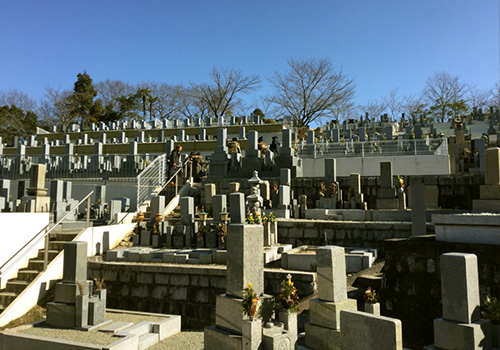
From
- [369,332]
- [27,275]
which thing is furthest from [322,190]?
[369,332]

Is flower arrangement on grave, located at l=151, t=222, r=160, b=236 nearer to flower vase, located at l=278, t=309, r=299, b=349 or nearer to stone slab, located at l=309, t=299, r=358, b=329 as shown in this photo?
flower vase, located at l=278, t=309, r=299, b=349

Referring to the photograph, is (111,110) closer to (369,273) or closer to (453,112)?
(453,112)

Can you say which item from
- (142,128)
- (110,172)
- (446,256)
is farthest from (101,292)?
(142,128)

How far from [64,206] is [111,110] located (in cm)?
4067

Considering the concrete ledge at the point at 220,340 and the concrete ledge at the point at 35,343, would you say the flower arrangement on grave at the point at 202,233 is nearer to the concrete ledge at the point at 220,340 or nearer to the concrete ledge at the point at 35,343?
the concrete ledge at the point at 35,343

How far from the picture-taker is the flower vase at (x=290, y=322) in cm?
587

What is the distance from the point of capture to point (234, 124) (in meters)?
37.9

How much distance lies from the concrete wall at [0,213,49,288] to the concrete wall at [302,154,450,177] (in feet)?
43.4

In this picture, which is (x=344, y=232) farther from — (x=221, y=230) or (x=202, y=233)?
(x=202, y=233)

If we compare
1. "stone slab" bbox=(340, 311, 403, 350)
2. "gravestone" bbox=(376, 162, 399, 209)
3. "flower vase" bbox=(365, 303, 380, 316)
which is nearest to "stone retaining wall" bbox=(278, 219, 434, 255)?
"gravestone" bbox=(376, 162, 399, 209)

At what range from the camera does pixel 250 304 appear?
5621 mm

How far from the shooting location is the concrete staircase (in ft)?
30.6

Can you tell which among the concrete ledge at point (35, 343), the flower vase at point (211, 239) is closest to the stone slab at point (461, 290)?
the concrete ledge at point (35, 343)

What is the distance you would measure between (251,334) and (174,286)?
4435mm
